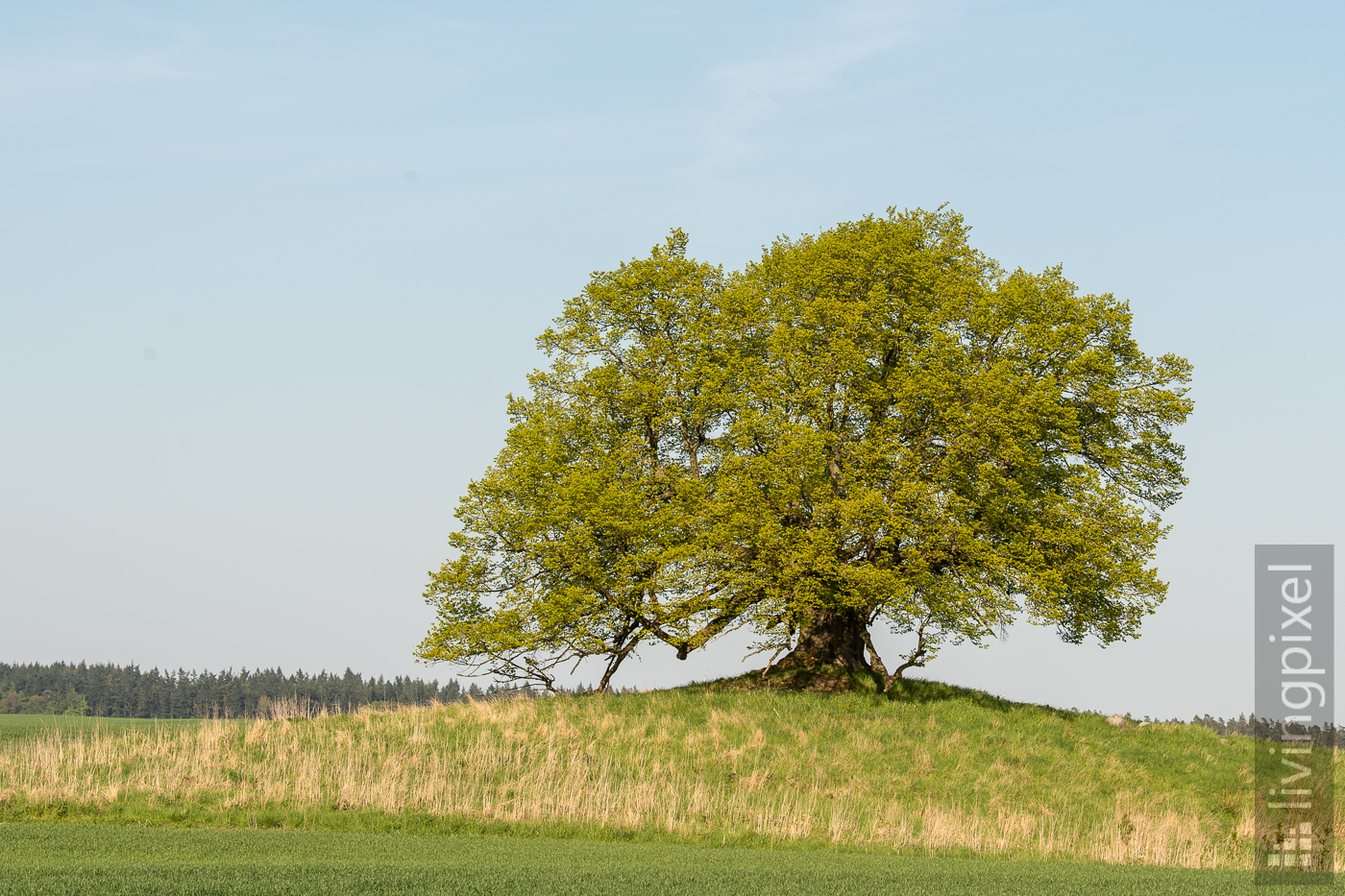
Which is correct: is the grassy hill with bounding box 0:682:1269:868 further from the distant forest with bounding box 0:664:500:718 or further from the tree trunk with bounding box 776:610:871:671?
the distant forest with bounding box 0:664:500:718

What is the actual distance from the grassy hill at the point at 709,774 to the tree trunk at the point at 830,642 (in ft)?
7.59

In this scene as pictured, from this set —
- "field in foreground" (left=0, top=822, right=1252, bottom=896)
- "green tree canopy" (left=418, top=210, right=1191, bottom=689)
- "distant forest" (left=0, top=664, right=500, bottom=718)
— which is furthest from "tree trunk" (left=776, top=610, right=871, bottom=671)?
"distant forest" (left=0, top=664, right=500, bottom=718)

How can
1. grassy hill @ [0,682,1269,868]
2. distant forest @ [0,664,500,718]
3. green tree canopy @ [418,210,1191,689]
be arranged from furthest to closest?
distant forest @ [0,664,500,718] < green tree canopy @ [418,210,1191,689] < grassy hill @ [0,682,1269,868]

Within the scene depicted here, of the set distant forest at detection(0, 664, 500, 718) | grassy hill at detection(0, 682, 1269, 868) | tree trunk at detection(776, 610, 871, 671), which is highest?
tree trunk at detection(776, 610, 871, 671)

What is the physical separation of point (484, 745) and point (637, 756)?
367 centimetres

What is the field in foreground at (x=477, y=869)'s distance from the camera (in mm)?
11477

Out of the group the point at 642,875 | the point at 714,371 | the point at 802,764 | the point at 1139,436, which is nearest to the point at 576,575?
the point at 714,371

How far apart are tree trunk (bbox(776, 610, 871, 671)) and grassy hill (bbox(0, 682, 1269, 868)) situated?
2.31 m

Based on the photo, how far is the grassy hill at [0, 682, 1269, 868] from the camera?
19203 mm

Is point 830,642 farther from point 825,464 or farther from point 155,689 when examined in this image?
point 155,689

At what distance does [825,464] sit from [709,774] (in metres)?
10.5

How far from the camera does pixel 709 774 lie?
2559 cm

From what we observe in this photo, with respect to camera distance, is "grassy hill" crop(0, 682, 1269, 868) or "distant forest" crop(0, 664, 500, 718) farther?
"distant forest" crop(0, 664, 500, 718)

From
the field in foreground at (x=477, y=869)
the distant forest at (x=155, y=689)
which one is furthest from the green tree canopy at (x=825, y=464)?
the distant forest at (x=155, y=689)
